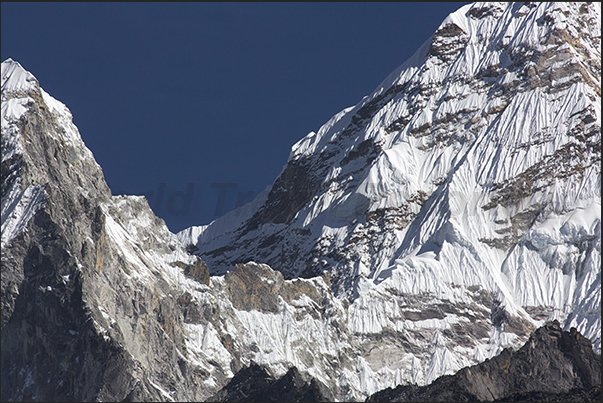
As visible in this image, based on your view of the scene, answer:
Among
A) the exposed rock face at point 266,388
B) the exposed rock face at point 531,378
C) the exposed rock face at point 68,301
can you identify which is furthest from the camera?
the exposed rock face at point 68,301

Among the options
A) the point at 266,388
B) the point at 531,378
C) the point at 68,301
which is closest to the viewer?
the point at 266,388

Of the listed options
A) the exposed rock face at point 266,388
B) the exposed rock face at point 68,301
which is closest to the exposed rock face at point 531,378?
the exposed rock face at point 266,388

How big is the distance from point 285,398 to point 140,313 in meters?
27.1

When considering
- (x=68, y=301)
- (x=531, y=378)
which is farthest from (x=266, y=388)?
(x=531, y=378)

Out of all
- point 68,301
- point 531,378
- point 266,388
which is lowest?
point 531,378

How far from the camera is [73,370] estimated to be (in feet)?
563

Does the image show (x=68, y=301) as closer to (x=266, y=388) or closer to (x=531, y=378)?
(x=266, y=388)

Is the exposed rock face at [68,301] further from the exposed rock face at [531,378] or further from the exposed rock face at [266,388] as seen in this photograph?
the exposed rock face at [531,378]

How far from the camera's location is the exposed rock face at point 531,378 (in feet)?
550

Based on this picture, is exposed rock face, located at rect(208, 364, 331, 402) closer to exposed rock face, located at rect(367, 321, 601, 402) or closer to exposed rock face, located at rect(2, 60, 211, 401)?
exposed rock face, located at rect(2, 60, 211, 401)

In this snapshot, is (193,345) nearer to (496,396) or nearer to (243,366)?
(243,366)

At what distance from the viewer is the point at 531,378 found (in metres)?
177

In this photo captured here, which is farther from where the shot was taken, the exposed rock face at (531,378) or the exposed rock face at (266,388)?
the exposed rock face at (266,388)

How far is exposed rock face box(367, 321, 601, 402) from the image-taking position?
168 m
